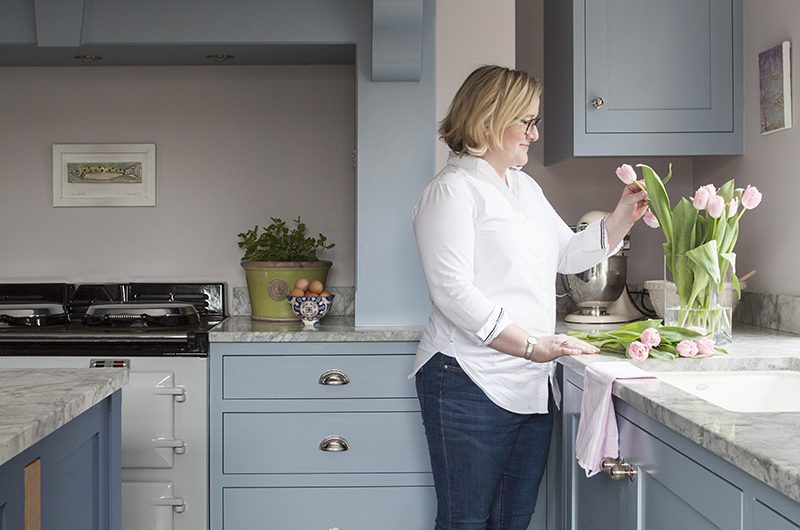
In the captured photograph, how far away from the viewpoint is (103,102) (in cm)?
343

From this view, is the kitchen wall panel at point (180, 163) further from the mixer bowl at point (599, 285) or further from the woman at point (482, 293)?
the woman at point (482, 293)

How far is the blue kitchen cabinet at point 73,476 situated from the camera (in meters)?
1.42

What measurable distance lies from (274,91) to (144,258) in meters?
0.79

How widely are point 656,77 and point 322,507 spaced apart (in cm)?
169

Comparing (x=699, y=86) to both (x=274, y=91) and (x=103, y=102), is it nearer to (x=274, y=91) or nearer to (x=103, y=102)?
(x=274, y=91)

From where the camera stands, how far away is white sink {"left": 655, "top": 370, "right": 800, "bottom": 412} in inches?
76.5

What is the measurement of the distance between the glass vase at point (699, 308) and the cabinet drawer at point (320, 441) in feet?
2.84

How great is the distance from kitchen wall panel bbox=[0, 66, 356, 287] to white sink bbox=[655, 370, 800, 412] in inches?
66.8

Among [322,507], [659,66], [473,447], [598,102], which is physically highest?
[659,66]

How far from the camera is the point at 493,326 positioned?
1999 millimetres

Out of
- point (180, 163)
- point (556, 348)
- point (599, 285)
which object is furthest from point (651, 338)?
point (180, 163)

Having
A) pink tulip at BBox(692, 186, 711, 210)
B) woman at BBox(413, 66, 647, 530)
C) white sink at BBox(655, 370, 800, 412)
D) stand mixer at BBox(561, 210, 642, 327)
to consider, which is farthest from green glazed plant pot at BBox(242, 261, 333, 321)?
white sink at BBox(655, 370, 800, 412)

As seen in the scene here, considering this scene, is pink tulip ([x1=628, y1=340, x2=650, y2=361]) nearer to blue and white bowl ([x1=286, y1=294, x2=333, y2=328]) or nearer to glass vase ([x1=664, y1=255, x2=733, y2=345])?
glass vase ([x1=664, y1=255, x2=733, y2=345])

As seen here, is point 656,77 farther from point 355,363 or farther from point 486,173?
point 355,363
